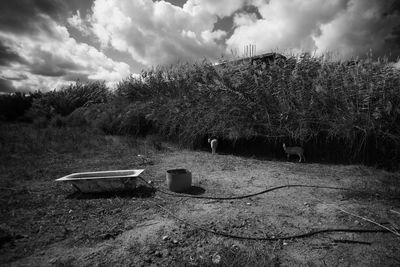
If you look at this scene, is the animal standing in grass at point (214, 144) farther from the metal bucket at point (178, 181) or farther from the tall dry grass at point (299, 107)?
the metal bucket at point (178, 181)

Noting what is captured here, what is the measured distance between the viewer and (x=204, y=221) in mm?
2584

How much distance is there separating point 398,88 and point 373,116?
0.84 meters

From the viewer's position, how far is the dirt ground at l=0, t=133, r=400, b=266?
6.47 ft

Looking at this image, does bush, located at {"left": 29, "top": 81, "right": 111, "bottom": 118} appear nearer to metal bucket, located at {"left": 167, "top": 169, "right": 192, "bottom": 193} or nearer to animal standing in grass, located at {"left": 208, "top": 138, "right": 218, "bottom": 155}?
animal standing in grass, located at {"left": 208, "top": 138, "right": 218, "bottom": 155}

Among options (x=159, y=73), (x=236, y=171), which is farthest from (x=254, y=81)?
(x=159, y=73)

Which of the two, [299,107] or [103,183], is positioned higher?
[299,107]

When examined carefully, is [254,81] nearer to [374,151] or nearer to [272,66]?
[272,66]

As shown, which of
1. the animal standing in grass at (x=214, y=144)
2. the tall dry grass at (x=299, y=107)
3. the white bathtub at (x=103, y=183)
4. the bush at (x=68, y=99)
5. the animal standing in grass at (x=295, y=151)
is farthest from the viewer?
the bush at (x=68, y=99)

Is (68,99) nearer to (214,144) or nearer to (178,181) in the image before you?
(214,144)

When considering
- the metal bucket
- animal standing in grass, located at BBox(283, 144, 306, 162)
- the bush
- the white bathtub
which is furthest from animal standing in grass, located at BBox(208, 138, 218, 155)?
the bush

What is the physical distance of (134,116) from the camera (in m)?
8.41

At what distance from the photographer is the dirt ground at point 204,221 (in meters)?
1.97

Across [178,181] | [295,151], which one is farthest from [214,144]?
[178,181]

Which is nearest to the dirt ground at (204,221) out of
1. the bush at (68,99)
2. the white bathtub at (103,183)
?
the white bathtub at (103,183)
